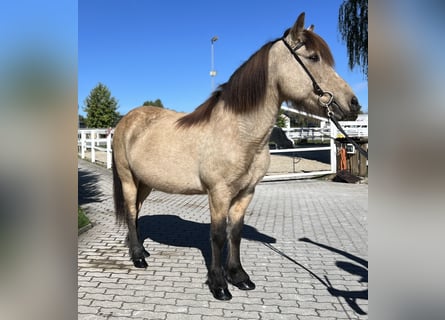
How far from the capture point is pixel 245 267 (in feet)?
11.2

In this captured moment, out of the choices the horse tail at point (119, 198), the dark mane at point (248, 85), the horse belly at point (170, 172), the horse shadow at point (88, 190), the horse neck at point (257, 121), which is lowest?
the horse shadow at point (88, 190)

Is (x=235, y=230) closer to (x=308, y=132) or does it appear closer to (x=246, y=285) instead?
(x=246, y=285)

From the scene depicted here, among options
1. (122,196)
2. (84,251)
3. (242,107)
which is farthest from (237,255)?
(84,251)

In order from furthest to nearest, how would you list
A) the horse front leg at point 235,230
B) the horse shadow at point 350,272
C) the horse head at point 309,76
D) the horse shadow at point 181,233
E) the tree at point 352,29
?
the tree at point 352,29, the horse shadow at point 181,233, the horse front leg at point 235,230, the horse shadow at point 350,272, the horse head at point 309,76

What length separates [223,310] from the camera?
Result: 2527 millimetres

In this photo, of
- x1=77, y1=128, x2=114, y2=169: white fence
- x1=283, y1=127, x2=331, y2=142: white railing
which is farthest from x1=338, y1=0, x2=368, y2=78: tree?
x1=77, y1=128, x2=114, y2=169: white fence

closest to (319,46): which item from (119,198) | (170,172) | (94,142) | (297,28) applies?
(297,28)

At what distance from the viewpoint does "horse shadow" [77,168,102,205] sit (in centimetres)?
715

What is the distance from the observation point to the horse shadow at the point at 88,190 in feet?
23.5

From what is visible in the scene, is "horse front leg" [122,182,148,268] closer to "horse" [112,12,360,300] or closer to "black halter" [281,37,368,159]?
"horse" [112,12,360,300]

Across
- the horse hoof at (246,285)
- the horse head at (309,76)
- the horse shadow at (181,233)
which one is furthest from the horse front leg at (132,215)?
the horse head at (309,76)

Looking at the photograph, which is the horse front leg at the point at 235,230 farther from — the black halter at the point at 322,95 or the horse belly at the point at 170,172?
the black halter at the point at 322,95
